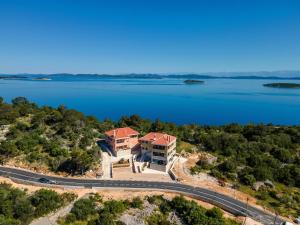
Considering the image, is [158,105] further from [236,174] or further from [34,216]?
[34,216]

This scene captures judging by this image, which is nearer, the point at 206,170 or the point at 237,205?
the point at 237,205

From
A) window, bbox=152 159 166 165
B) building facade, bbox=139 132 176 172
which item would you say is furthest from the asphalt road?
window, bbox=152 159 166 165

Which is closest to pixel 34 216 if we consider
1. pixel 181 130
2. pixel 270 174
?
pixel 270 174

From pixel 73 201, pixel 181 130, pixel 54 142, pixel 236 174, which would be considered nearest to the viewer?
pixel 73 201

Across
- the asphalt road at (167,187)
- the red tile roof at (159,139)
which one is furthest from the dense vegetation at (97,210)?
the red tile roof at (159,139)

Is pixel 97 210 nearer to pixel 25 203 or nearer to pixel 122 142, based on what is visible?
pixel 25 203

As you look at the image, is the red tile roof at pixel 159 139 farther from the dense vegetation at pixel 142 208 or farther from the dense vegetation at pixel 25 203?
the dense vegetation at pixel 25 203
